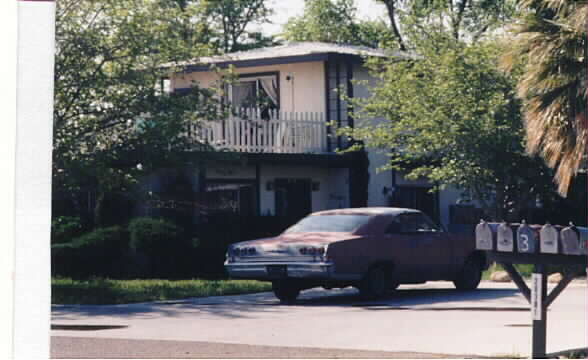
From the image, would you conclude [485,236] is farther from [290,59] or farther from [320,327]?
[290,59]

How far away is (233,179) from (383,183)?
428 centimetres

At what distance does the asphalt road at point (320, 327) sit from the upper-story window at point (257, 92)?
1299 cm

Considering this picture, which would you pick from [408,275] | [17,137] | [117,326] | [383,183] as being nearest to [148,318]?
[117,326]

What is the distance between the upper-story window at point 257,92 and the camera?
30.3 meters

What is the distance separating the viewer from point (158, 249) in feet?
72.7

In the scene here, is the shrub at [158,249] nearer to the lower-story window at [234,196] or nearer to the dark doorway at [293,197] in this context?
the lower-story window at [234,196]

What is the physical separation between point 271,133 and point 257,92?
3.44 m

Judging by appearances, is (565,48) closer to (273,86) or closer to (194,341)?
(194,341)

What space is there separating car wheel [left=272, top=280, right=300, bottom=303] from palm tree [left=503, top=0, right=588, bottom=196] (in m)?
4.84

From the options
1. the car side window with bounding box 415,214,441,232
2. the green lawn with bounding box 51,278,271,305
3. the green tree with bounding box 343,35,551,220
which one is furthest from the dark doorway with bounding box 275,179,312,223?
the car side window with bounding box 415,214,441,232

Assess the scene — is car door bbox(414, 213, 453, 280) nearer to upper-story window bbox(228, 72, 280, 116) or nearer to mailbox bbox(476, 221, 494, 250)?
mailbox bbox(476, 221, 494, 250)

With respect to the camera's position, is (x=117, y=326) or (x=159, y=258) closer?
A: (x=117, y=326)

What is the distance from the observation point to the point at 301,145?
1113 inches

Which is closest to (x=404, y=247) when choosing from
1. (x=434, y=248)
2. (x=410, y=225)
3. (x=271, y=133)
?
(x=410, y=225)
